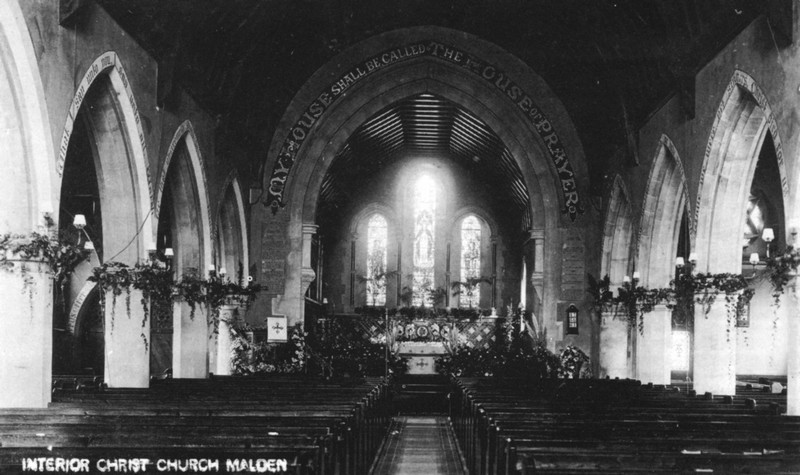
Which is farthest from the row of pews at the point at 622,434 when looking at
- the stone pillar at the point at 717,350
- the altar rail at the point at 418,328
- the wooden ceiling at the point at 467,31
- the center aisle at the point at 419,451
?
the altar rail at the point at 418,328

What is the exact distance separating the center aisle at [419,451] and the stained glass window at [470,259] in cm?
1407

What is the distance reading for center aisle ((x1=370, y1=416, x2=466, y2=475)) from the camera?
10.7 meters

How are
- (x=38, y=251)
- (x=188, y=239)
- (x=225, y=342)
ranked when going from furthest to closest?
(x=225, y=342) → (x=188, y=239) → (x=38, y=251)

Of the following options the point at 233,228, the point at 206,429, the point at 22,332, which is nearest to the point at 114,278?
the point at 22,332

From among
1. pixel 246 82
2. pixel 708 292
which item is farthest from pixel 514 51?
pixel 708 292

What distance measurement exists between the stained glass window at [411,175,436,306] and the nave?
1746 centimetres

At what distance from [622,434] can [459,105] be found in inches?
610

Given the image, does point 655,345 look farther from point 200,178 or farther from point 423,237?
point 423,237

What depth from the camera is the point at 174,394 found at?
10758 mm

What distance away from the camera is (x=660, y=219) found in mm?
17234

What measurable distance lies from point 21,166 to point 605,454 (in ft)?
24.6

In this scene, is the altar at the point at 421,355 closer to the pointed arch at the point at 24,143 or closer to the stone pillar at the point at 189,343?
the stone pillar at the point at 189,343

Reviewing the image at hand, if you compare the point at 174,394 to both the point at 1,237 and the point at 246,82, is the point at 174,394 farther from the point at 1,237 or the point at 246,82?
the point at 246,82
